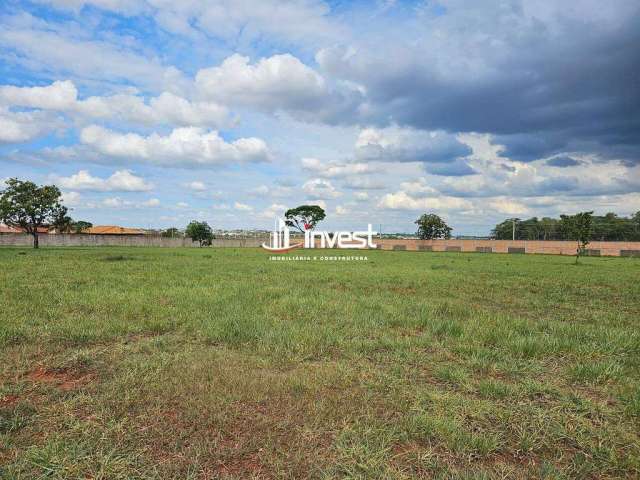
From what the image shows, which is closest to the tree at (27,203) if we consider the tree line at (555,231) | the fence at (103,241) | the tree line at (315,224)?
the tree line at (315,224)

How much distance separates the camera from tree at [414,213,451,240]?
225 ft

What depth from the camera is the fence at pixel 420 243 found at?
170ft

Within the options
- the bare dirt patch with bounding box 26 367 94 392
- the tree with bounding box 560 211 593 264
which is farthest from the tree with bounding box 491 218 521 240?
the bare dirt patch with bounding box 26 367 94 392

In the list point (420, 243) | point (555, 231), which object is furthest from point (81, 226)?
point (555, 231)

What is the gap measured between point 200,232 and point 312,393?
63243 mm

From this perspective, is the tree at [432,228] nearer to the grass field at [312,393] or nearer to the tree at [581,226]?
the tree at [581,226]

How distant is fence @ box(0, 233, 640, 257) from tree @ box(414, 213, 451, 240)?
481 cm

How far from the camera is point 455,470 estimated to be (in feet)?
7.97

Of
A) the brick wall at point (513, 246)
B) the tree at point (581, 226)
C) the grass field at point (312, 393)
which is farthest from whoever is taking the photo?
the brick wall at point (513, 246)

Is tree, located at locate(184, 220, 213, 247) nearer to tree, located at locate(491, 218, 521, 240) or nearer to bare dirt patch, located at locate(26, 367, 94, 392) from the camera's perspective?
tree, located at locate(491, 218, 521, 240)

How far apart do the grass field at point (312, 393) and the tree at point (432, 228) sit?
63.2 metres

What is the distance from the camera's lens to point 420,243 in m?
64.4

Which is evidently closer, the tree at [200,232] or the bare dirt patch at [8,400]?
the bare dirt patch at [8,400]

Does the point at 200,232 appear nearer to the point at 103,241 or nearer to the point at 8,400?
the point at 103,241
